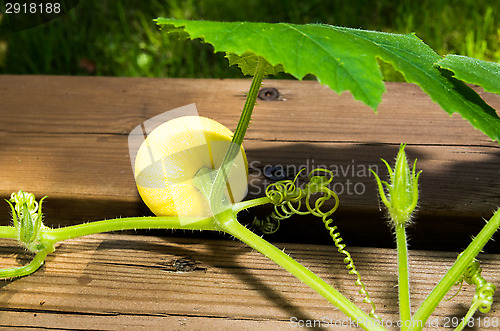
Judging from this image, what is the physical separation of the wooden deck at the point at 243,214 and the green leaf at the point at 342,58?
383mm

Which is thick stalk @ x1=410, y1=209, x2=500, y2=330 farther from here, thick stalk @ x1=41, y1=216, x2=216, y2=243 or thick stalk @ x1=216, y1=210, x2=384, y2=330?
thick stalk @ x1=41, y1=216, x2=216, y2=243

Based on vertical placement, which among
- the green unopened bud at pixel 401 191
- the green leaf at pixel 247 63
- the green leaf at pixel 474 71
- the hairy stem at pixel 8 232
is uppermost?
the green leaf at pixel 474 71

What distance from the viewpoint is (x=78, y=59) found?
2.68 m

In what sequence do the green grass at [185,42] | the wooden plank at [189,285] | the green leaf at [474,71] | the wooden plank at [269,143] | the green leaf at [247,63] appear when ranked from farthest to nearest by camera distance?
the green grass at [185,42] → the wooden plank at [269,143] → the green leaf at [247,63] → the wooden plank at [189,285] → the green leaf at [474,71]

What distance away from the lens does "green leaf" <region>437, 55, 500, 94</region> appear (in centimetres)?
81

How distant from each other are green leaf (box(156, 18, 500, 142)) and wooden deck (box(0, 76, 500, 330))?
0.38 metres

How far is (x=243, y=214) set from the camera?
1185mm

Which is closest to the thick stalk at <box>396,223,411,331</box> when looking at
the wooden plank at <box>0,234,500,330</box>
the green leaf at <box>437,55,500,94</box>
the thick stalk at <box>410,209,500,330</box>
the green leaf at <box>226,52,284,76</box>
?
the thick stalk at <box>410,209,500,330</box>

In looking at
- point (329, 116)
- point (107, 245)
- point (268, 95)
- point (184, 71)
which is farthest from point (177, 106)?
point (184, 71)

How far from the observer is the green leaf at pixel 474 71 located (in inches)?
32.0

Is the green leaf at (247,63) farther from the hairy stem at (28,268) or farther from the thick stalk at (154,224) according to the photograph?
the hairy stem at (28,268)

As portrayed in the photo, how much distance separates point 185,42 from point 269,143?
1.55m

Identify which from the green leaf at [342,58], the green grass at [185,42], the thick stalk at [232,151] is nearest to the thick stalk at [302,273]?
the thick stalk at [232,151]

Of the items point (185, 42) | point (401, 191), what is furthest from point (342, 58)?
point (185, 42)
